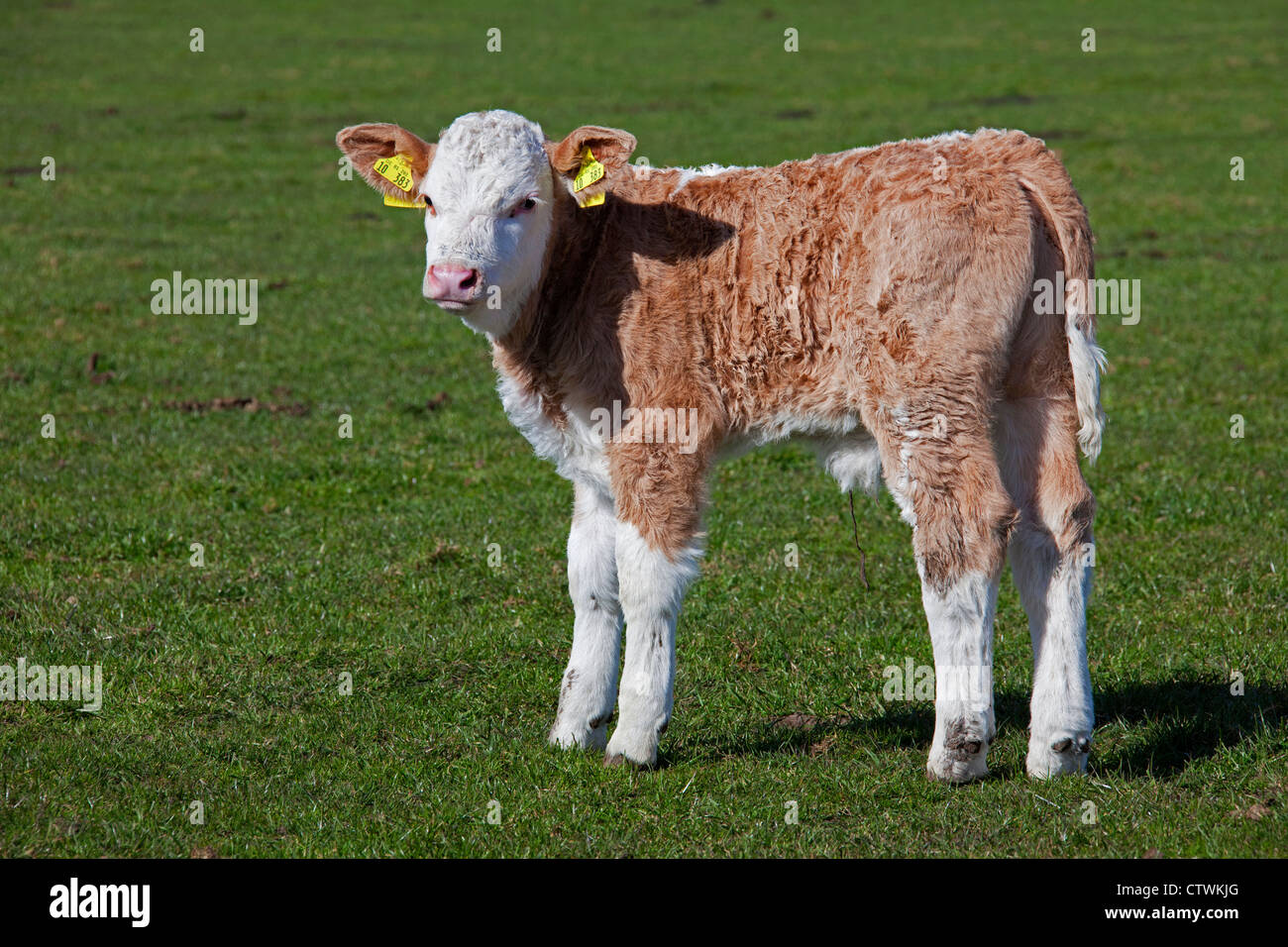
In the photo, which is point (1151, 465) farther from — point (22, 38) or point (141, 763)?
point (22, 38)

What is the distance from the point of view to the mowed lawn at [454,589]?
6.40 meters

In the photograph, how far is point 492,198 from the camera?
21.7ft

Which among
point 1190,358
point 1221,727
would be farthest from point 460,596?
point 1190,358

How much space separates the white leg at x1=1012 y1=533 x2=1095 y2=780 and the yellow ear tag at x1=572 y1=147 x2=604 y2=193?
261 centimetres

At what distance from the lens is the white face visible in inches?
255

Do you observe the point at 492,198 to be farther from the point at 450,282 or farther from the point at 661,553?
the point at 661,553

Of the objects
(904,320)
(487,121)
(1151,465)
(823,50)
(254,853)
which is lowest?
(254,853)

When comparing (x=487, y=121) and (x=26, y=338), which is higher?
(x=487, y=121)

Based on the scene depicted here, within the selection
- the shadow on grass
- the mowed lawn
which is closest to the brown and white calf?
the shadow on grass

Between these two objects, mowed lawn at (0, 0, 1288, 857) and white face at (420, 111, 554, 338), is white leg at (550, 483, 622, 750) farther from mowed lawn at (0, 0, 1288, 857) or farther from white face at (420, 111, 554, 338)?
white face at (420, 111, 554, 338)

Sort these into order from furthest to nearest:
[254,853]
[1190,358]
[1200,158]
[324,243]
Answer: [1200,158]
[324,243]
[1190,358]
[254,853]

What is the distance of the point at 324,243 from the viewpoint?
74.5 ft

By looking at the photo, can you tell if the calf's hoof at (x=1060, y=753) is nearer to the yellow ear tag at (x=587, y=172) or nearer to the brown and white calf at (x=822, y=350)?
the brown and white calf at (x=822, y=350)

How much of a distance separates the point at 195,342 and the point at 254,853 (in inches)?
457
